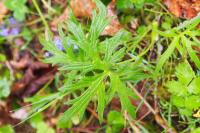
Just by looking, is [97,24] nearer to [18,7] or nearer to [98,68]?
[98,68]

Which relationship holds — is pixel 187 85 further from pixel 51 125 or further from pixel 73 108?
pixel 51 125

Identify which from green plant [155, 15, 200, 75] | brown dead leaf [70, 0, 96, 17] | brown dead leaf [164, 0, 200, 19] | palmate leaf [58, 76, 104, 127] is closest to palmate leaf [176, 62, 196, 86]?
green plant [155, 15, 200, 75]

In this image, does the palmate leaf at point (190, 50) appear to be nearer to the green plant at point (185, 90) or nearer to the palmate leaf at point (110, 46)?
the green plant at point (185, 90)

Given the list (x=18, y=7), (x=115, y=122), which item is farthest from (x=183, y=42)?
(x=18, y=7)

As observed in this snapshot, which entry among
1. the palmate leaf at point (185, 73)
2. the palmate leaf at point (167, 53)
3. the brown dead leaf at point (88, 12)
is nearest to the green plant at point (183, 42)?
the palmate leaf at point (167, 53)

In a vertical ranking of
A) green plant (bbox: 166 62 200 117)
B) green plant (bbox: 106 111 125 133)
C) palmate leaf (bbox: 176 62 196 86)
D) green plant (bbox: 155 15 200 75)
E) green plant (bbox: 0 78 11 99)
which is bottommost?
green plant (bbox: 106 111 125 133)

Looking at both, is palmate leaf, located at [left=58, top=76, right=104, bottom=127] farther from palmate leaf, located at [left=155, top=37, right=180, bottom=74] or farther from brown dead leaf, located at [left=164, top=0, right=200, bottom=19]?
brown dead leaf, located at [left=164, top=0, right=200, bottom=19]
